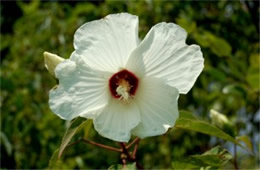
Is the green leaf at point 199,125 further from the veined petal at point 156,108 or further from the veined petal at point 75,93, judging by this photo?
the veined petal at point 75,93

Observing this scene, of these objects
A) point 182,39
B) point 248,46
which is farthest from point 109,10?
point 182,39

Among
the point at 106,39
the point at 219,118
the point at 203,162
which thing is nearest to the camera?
the point at 106,39

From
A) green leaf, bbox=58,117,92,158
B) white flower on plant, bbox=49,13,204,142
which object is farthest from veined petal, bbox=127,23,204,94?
green leaf, bbox=58,117,92,158

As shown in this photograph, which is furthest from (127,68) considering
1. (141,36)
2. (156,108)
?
(141,36)

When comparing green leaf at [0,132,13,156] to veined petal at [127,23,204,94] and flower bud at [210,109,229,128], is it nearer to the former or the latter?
flower bud at [210,109,229,128]

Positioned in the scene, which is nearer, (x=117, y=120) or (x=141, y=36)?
(x=117, y=120)

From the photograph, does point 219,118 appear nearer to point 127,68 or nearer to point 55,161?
point 127,68

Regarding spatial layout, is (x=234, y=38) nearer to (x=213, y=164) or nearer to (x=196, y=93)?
(x=196, y=93)
